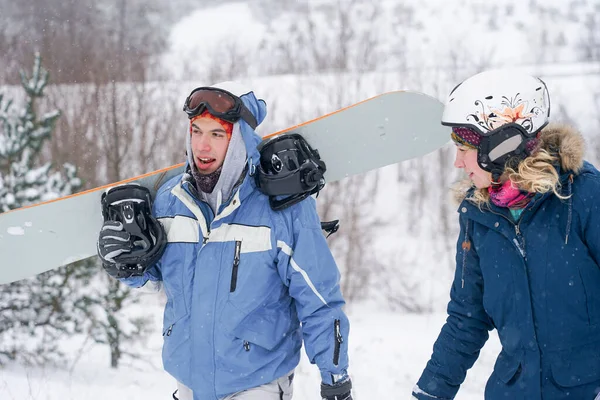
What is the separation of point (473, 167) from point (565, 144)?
1.05 feet

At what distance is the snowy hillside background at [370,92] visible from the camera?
406 inches

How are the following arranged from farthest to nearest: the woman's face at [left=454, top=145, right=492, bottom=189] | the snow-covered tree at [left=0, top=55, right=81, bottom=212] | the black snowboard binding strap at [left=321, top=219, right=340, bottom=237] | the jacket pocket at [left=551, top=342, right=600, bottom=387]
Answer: the snow-covered tree at [left=0, top=55, right=81, bottom=212] → the black snowboard binding strap at [left=321, top=219, right=340, bottom=237] → the woman's face at [left=454, top=145, right=492, bottom=189] → the jacket pocket at [left=551, top=342, right=600, bottom=387]

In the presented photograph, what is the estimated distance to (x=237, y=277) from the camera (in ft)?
7.88

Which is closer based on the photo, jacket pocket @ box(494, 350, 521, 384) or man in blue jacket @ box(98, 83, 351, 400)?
jacket pocket @ box(494, 350, 521, 384)

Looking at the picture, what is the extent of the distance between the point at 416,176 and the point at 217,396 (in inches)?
747

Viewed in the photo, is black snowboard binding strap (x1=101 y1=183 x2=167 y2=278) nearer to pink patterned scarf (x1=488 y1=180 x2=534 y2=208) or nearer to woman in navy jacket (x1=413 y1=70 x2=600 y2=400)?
woman in navy jacket (x1=413 y1=70 x2=600 y2=400)

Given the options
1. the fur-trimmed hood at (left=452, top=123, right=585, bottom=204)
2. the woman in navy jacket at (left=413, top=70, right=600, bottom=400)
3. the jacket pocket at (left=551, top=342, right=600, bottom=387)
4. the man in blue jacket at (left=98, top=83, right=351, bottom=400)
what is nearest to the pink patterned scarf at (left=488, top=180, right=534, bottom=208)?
the woman in navy jacket at (left=413, top=70, right=600, bottom=400)

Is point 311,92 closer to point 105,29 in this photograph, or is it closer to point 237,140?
point 105,29

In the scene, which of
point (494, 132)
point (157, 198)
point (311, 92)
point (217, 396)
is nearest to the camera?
point (494, 132)

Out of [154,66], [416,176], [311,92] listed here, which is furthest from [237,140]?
[416,176]

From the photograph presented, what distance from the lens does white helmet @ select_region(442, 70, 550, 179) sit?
80.1 inches

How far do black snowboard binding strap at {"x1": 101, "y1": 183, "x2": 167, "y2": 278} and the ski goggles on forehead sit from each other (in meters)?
0.47

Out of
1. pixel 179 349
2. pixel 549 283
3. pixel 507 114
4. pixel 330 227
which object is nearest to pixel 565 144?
pixel 507 114

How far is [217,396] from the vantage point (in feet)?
7.83
